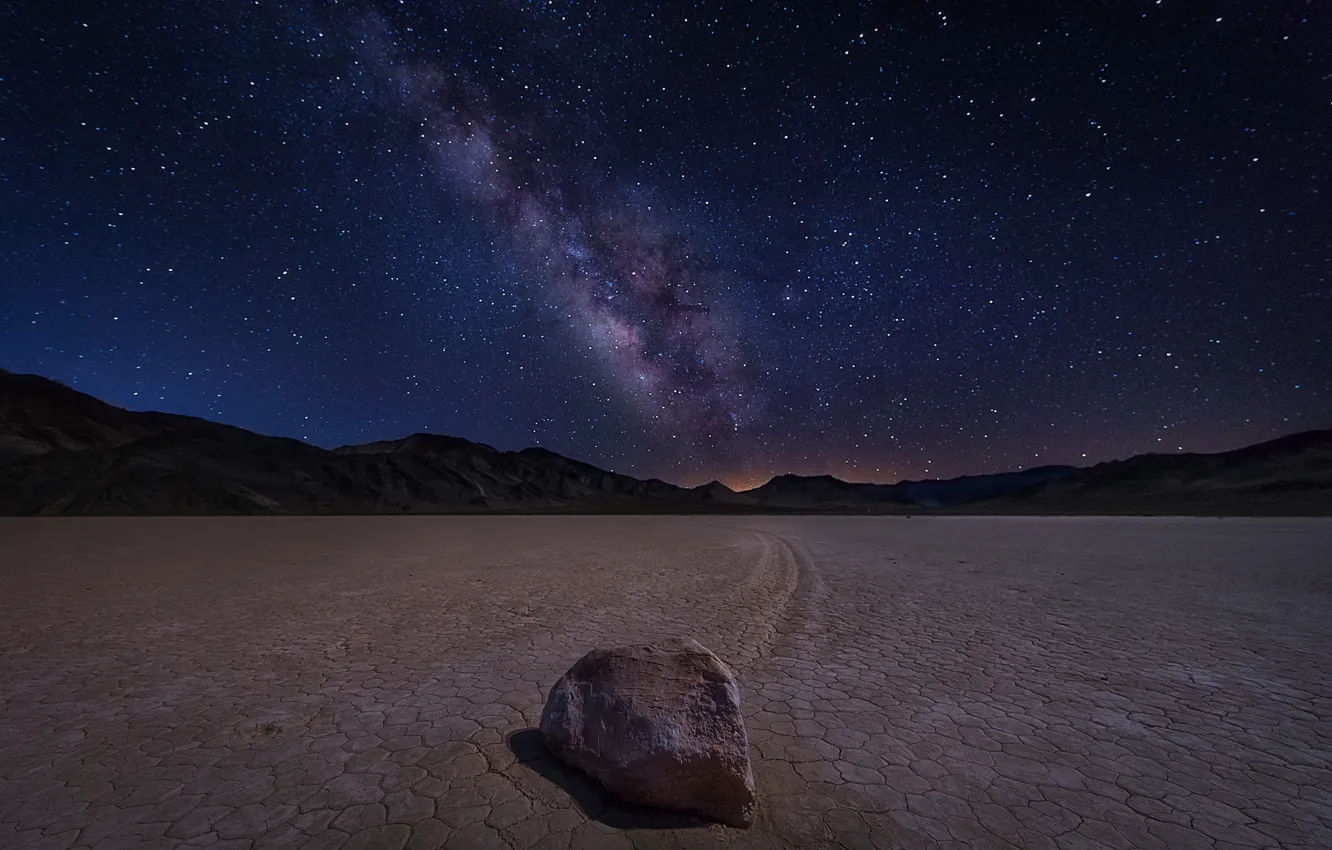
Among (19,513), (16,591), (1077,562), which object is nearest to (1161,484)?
(1077,562)

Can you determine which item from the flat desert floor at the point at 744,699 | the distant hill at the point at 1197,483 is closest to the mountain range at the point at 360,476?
the distant hill at the point at 1197,483

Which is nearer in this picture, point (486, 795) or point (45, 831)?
point (45, 831)

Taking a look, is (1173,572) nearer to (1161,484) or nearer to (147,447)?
(147,447)

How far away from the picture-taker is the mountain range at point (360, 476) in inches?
2467

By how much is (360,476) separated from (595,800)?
333ft

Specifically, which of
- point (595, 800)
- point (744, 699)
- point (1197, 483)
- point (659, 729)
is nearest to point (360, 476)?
point (744, 699)

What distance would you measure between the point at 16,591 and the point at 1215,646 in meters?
20.4

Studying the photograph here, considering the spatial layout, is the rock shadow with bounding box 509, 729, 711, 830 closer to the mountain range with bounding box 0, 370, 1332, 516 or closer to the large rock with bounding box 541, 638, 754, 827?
the large rock with bounding box 541, 638, 754, 827

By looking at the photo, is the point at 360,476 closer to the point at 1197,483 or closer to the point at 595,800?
the point at 595,800

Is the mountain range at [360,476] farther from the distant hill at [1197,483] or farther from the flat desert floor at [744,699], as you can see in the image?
the flat desert floor at [744,699]

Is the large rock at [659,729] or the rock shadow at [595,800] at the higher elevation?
the large rock at [659,729]

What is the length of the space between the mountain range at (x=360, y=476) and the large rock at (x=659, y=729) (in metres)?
77.9

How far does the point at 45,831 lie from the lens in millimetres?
2982

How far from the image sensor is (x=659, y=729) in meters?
3.12
